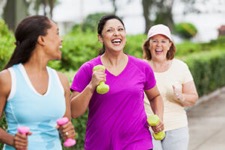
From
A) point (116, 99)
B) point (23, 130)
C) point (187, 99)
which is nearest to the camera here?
point (23, 130)

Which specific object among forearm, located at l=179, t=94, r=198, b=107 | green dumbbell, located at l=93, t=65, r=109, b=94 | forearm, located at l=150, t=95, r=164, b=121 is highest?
green dumbbell, located at l=93, t=65, r=109, b=94

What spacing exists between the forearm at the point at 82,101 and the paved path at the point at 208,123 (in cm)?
563

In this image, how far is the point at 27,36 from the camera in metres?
3.43

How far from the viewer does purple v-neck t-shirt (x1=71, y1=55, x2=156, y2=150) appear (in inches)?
164

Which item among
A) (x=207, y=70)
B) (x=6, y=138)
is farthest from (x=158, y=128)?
(x=207, y=70)

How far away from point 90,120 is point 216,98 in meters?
13.0

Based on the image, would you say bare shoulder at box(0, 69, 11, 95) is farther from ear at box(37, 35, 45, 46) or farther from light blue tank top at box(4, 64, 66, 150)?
ear at box(37, 35, 45, 46)

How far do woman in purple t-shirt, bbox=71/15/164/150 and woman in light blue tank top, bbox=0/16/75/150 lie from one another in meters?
0.69

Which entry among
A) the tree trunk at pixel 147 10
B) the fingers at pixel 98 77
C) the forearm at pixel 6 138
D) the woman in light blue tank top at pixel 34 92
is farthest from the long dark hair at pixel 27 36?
the tree trunk at pixel 147 10

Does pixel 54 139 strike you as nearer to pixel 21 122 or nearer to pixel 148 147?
pixel 21 122

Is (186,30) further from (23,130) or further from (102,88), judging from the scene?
(23,130)

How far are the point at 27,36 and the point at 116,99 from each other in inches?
37.0

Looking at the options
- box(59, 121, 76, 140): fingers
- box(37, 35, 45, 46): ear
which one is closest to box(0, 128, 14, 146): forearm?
box(59, 121, 76, 140): fingers

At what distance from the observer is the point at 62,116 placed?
3420 mm
